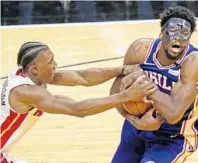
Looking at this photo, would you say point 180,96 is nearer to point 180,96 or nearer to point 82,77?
point 180,96

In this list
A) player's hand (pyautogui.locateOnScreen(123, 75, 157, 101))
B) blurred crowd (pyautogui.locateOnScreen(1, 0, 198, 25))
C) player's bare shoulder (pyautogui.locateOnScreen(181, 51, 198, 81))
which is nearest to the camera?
player's hand (pyautogui.locateOnScreen(123, 75, 157, 101))

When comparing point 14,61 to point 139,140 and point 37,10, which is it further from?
point 139,140

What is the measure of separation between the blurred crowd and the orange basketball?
567 cm

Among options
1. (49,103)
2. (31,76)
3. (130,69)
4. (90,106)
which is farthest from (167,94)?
(31,76)

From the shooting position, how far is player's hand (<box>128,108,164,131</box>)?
11.2 feet

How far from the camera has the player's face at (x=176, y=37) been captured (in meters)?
3.41

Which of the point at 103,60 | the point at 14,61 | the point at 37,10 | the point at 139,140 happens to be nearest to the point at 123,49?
the point at 103,60

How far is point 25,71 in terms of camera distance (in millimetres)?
3531

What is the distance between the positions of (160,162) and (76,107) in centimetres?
52

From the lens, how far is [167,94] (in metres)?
3.44

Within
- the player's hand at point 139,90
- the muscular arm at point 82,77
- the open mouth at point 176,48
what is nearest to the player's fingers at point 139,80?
the player's hand at point 139,90

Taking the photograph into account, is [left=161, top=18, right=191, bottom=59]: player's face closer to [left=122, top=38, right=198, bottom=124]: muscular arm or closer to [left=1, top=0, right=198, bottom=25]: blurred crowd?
[left=122, top=38, right=198, bottom=124]: muscular arm

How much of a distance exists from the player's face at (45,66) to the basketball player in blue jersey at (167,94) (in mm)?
364

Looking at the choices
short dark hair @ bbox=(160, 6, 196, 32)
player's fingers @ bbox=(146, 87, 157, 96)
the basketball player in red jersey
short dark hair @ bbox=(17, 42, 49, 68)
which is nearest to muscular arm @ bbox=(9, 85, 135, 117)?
the basketball player in red jersey
